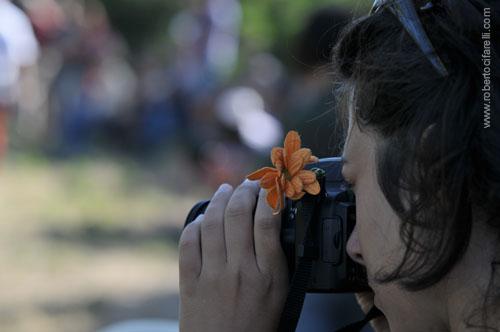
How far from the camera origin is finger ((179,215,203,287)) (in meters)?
1.33

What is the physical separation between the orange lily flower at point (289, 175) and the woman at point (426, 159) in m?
0.09

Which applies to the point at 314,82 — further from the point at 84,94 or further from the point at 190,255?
the point at 84,94

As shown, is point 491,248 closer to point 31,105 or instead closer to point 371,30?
point 371,30

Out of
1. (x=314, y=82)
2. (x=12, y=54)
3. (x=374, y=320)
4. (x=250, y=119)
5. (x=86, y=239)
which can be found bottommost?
(x=374, y=320)

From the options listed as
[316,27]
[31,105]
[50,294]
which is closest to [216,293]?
[316,27]

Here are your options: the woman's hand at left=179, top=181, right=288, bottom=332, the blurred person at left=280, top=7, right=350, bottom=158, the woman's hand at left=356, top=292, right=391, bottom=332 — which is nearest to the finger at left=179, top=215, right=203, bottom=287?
the woman's hand at left=179, top=181, right=288, bottom=332

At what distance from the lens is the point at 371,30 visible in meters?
1.12

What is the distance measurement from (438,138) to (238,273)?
425mm

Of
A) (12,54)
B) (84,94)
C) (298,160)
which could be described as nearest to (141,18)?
(84,94)

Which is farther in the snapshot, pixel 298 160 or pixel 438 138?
pixel 298 160

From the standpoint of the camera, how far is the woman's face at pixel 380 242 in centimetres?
106

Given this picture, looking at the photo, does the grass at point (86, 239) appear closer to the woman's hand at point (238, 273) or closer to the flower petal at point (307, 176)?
the woman's hand at point (238, 273)

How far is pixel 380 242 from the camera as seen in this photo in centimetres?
108

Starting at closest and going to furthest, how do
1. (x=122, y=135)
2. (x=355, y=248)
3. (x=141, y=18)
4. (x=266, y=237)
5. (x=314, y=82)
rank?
(x=355, y=248) → (x=266, y=237) → (x=314, y=82) → (x=122, y=135) → (x=141, y=18)
